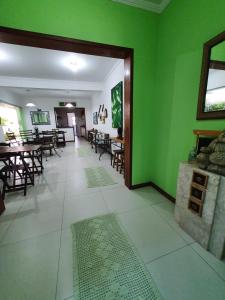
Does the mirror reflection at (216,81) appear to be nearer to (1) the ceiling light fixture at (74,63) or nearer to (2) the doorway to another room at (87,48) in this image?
(2) the doorway to another room at (87,48)

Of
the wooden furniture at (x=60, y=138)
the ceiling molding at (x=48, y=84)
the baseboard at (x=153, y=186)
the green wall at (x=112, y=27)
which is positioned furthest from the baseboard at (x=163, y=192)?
the wooden furniture at (x=60, y=138)

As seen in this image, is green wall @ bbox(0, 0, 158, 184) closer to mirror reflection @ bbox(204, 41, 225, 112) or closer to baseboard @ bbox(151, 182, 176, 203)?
baseboard @ bbox(151, 182, 176, 203)

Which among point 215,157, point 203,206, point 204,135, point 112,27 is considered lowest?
point 203,206

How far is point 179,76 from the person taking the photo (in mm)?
1751

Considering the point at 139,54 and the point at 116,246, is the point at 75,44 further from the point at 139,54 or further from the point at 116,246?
the point at 116,246

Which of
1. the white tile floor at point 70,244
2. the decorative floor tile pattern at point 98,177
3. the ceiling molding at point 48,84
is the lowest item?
the white tile floor at point 70,244

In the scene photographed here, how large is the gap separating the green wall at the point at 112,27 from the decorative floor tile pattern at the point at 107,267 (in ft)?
3.98

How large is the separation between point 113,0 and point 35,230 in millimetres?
3142

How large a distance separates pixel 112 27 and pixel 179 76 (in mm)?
1150

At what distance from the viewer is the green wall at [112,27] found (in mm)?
1515

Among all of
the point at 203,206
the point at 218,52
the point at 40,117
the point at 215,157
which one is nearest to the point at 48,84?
the point at 40,117

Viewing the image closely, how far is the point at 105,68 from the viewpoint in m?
4.05

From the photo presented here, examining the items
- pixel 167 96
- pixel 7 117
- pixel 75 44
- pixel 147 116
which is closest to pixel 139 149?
pixel 147 116

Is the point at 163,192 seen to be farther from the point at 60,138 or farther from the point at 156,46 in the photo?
the point at 60,138
